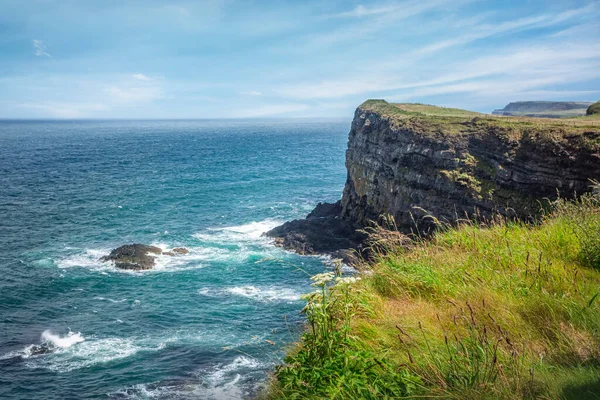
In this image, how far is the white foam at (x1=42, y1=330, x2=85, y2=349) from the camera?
2786 centimetres

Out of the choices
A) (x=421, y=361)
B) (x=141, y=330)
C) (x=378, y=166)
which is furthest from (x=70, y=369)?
(x=378, y=166)

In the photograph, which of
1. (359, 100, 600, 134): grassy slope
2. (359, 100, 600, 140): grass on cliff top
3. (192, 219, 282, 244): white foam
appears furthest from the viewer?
(192, 219, 282, 244): white foam

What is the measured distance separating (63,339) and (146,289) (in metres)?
8.56

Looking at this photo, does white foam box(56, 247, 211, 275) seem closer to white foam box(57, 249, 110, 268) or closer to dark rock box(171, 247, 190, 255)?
white foam box(57, 249, 110, 268)

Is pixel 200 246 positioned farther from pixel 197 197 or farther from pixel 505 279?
pixel 505 279

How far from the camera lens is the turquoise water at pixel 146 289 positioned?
2417cm

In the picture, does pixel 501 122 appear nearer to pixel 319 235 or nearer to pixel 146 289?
pixel 319 235

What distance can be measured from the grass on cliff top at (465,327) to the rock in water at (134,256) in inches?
1440

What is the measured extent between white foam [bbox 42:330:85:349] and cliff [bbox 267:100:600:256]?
22.4 metres

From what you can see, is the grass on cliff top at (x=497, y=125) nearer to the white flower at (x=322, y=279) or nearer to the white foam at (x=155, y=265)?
the white foam at (x=155, y=265)

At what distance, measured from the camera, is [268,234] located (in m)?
50.4

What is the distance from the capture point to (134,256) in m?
→ 42.2

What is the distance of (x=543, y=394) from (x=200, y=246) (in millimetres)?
44727

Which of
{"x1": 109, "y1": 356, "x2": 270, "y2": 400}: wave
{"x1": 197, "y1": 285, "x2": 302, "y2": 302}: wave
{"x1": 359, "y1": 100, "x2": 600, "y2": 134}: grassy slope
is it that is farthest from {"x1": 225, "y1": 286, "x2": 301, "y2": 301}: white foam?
{"x1": 359, "y1": 100, "x2": 600, "y2": 134}: grassy slope
